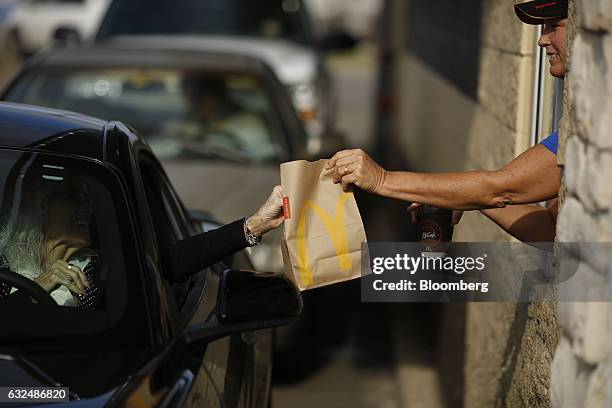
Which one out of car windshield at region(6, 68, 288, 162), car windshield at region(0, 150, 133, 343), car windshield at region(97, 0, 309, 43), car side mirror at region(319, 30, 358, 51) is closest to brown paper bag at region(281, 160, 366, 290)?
car windshield at region(0, 150, 133, 343)

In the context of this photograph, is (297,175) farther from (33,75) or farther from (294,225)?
(33,75)

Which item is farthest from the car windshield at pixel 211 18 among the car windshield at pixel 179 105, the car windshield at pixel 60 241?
the car windshield at pixel 60 241

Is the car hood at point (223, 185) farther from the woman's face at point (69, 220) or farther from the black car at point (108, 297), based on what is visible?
the woman's face at point (69, 220)

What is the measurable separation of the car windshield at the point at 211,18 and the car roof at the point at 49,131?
298 inches

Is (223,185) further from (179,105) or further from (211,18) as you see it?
(211,18)

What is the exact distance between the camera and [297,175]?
3.82 metres

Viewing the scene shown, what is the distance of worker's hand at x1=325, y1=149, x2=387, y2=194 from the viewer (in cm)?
379

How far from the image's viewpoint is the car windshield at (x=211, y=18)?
11.8 m

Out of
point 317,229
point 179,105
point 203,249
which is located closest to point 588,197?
point 317,229

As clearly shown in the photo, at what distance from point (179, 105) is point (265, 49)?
3.73 meters

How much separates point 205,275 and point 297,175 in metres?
0.76

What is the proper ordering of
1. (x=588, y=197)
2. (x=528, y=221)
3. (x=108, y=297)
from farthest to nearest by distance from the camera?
1. (x=528, y=221)
2. (x=108, y=297)
3. (x=588, y=197)

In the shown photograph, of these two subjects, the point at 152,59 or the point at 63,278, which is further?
the point at 152,59

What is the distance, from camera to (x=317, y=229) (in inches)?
151
